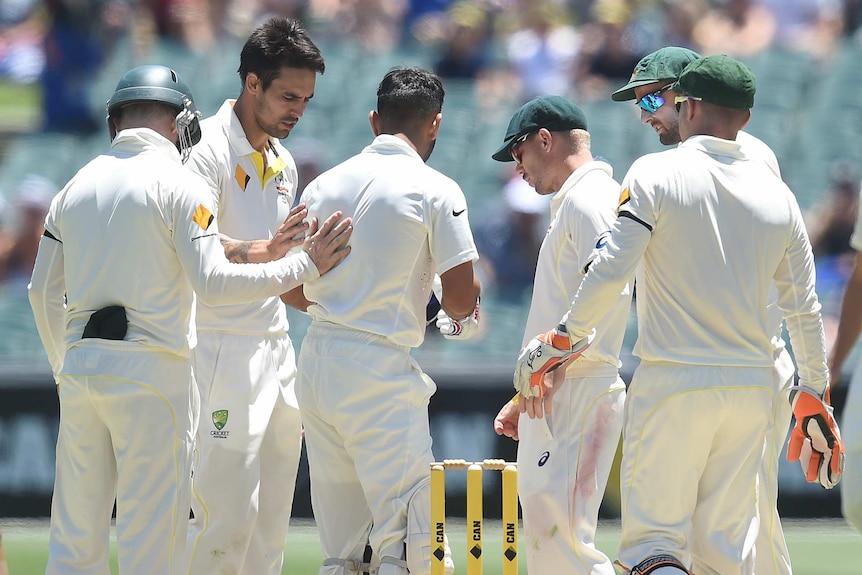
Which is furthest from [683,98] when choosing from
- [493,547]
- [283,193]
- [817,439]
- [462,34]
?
[462,34]

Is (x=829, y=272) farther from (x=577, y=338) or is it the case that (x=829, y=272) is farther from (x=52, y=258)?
(x=52, y=258)

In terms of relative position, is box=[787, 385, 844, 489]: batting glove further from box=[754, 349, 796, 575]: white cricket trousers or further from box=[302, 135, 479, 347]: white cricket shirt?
box=[302, 135, 479, 347]: white cricket shirt

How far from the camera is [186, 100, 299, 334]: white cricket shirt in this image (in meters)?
5.04

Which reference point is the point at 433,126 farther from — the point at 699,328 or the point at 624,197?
the point at 699,328

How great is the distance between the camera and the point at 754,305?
4293 mm

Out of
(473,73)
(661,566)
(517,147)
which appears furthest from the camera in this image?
(473,73)

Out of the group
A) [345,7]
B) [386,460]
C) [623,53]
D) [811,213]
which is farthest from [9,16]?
[386,460]

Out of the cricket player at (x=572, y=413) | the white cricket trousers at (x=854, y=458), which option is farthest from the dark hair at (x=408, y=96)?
the white cricket trousers at (x=854, y=458)

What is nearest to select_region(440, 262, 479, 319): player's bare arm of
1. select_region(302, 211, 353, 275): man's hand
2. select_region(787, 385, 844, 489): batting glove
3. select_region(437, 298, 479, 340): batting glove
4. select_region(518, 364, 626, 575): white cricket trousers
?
select_region(437, 298, 479, 340): batting glove

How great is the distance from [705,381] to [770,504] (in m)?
0.92

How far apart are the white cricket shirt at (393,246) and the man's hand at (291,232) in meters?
0.17

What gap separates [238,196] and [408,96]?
0.89m

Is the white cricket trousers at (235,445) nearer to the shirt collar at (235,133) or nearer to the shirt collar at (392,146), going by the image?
the shirt collar at (235,133)

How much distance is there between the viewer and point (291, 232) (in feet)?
15.6
